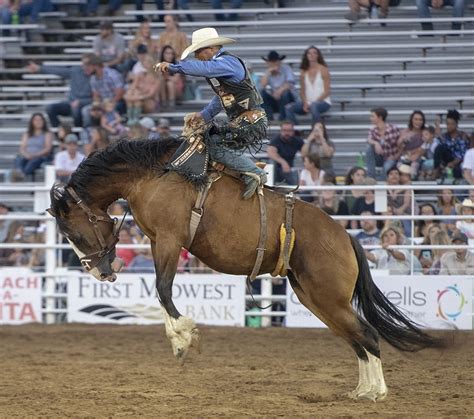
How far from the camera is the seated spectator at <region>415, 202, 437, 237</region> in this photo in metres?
12.1

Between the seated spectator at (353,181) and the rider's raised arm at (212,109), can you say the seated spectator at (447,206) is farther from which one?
the rider's raised arm at (212,109)

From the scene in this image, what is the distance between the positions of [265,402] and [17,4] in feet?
40.4

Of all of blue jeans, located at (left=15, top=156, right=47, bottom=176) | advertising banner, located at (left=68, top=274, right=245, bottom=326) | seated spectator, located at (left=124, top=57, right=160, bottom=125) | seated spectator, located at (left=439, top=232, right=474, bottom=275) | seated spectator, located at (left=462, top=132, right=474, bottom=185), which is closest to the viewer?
seated spectator, located at (left=439, top=232, right=474, bottom=275)

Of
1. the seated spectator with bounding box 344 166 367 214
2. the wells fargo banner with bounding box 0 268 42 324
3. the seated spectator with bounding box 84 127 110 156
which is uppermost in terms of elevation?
the seated spectator with bounding box 84 127 110 156

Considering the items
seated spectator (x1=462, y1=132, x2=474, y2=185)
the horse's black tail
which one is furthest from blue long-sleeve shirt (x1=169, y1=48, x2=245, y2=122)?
seated spectator (x1=462, y1=132, x2=474, y2=185)

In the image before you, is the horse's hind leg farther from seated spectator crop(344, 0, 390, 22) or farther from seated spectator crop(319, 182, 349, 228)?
seated spectator crop(344, 0, 390, 22)

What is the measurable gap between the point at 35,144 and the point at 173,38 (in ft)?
8.53

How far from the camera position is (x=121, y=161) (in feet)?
25.6

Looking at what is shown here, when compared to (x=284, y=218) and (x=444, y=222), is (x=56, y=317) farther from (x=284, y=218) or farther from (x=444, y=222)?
(x=284, y=218)

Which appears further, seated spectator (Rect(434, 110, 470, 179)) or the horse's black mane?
seated spectator (Rect(434, 110, 470, 179))

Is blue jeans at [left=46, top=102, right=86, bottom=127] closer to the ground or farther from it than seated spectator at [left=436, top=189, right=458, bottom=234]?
farther from it

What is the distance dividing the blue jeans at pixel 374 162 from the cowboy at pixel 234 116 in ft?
20.2

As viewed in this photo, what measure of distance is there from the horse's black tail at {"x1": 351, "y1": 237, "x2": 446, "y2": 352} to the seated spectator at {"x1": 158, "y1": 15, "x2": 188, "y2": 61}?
837 centimetres

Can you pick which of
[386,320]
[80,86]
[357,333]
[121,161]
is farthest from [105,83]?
[357,333]
